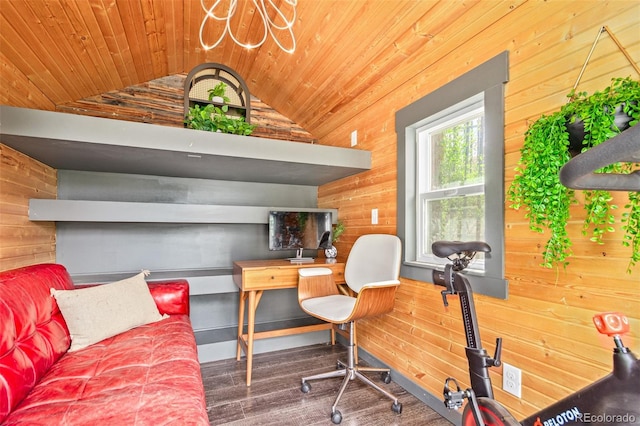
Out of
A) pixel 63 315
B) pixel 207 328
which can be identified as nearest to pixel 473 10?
pixel 63 315

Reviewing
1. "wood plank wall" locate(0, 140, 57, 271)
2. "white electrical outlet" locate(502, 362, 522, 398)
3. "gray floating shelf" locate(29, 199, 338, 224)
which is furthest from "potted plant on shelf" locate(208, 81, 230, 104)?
"white electrical outlet" locate(502, 362, 522, 398)

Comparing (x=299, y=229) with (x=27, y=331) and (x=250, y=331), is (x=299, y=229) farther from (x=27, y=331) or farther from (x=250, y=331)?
(x=27, y=331)

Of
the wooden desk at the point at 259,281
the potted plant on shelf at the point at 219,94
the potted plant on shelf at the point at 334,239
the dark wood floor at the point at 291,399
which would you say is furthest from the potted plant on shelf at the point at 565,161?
the potted plant on shelf at the point at 219,94

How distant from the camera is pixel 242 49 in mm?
2871

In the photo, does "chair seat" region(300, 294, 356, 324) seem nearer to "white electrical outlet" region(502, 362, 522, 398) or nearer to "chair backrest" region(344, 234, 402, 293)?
"chair backrest" region(344, 234, 402, 293)

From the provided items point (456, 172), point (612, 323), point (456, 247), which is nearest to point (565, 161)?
point (456, 247)

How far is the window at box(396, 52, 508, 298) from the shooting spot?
1553mm

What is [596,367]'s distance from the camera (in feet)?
3.86

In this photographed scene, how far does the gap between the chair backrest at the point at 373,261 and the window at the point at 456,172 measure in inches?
3.7

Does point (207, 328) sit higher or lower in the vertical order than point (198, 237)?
lower

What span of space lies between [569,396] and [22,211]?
3.03m

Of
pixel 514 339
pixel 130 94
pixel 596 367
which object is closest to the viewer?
pixel 596 367

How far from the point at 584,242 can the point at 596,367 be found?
48 cm

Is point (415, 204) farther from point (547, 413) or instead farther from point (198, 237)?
point (198, 237)
